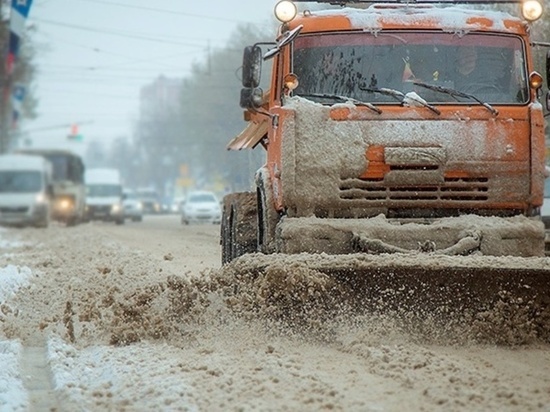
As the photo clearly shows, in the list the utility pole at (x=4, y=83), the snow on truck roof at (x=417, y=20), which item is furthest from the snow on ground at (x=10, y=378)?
the utility pole at (x=4, y=83)

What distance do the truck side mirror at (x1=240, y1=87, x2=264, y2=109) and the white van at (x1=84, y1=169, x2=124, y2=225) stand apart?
4488cm

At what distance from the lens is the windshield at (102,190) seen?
55938 millimetres

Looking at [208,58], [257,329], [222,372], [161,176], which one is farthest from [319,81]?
[161,176]

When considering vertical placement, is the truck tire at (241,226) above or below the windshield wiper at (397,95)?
below

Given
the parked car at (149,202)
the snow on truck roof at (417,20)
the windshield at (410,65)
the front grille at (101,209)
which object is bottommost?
the parked car at (149,202)

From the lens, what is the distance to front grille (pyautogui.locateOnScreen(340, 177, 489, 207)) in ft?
31.0

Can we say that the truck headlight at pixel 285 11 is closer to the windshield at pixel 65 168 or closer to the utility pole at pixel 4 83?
the utility pole at pixel 4 83

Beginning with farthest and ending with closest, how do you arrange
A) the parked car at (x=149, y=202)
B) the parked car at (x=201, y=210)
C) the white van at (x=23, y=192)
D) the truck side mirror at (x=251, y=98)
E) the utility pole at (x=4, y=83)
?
the parked car at (x=149, y=202), the utility pole at (x=4, y=83), the parked car at (x=201, y=210), the white van at (x=23, y=192), the truck side mirror at (x=251, y=98)

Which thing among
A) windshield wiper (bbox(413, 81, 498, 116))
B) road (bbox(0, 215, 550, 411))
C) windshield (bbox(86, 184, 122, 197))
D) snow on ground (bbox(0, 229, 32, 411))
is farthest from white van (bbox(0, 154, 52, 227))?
windshield wiper (bbox(413, 81, 498, 116))

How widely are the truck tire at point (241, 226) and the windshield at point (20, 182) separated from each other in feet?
94.8

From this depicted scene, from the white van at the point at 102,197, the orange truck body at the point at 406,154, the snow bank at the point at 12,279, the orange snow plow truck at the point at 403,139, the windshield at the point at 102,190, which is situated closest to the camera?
the orange snow plow truck at the point at 403,139

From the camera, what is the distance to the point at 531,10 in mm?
10102

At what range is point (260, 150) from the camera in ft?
41.1

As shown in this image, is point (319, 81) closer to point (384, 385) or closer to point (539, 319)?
point (539, 319)
